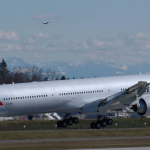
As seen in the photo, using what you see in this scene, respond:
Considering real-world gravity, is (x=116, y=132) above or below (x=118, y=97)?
below

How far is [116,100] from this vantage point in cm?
4478

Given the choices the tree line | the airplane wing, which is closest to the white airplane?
the airplane wing

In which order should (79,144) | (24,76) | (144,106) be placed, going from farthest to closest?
(24,76) < (144,106) < (79,144)

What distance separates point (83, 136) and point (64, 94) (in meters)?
6.11

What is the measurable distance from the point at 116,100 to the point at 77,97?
5112 millimetres

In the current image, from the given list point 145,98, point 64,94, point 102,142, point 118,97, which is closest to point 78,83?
point 64,94

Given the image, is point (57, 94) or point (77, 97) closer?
point (57, 94)

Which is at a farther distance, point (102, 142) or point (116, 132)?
point (116, 132)

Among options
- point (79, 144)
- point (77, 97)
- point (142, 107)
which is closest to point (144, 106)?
point (142, 107)

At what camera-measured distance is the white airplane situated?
Answer: 1770 inches

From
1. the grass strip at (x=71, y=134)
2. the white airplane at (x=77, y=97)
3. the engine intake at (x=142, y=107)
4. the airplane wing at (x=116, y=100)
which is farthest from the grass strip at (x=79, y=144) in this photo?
the engine intake at (x=142, y=107)

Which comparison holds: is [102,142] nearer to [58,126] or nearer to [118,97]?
[118,97]

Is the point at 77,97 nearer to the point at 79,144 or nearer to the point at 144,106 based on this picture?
the point at 144,106

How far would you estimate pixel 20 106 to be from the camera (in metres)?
45.1
